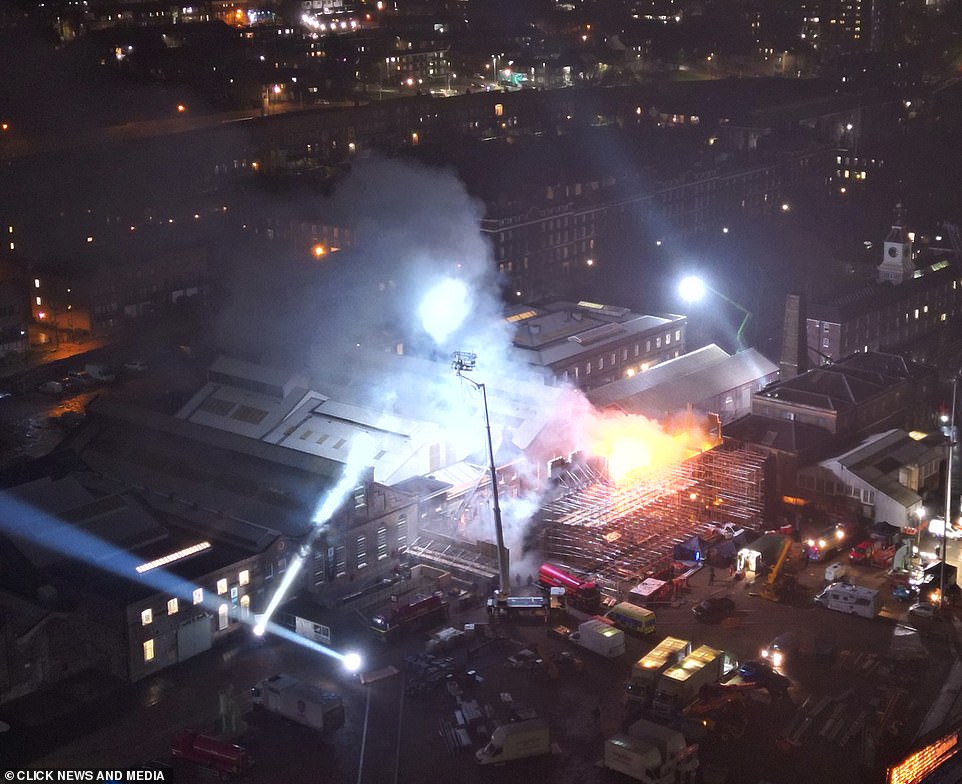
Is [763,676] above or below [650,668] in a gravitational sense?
below

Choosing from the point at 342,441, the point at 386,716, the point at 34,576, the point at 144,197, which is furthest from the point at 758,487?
the point at 144,197

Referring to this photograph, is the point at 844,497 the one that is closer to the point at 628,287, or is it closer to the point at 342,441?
the point at 342,441

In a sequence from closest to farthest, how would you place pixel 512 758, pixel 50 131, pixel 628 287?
pixel 512 758
pixel 628 287
pixel 50 131

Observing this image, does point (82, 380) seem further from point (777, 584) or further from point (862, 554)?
point (862, 554)

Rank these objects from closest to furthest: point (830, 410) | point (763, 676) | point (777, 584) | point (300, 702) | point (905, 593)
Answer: point (300, 702)
point (763, 676)
point (905, 593)
point (777, 584)
point (830, 410)

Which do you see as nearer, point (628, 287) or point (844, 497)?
point (844, 497)

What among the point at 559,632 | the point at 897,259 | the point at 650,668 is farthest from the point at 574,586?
the point at 897,259

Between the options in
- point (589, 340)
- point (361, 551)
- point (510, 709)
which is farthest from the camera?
point (589, 340)

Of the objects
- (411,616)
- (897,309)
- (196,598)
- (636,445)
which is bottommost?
(411,616)
